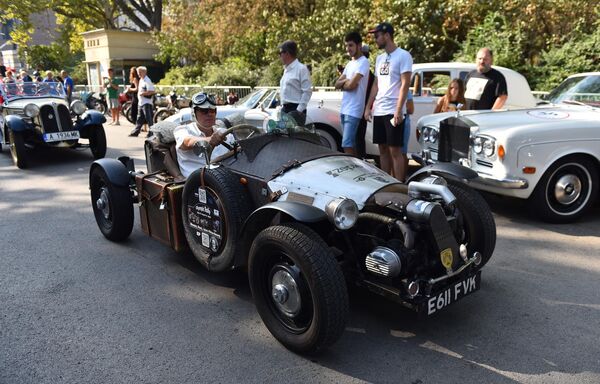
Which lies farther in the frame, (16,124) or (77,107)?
(77,107)

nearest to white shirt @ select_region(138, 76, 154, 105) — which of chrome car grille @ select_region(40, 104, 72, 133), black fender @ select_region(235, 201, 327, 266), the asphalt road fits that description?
chrome car grille @ select_region(40, 104, 72, 133)

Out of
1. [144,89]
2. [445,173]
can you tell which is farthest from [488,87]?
→ [144,89]

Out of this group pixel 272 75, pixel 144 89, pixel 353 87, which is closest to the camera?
pixel 353 87

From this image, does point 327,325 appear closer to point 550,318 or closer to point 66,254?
point 550,318

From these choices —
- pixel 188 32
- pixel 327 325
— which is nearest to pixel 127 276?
pixel 327 325

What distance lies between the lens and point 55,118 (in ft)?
31.9

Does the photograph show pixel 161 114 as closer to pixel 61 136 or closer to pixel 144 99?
pixel 144 99

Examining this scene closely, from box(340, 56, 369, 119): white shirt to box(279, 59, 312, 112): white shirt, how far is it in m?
0.64

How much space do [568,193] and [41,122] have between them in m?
9.11

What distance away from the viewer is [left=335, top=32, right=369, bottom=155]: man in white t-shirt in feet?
21.8

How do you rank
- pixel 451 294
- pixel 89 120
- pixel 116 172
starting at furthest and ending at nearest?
pixel 89 120
pixel 116 172
pixel 451 294

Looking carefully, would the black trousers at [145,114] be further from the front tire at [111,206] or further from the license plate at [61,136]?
the front tire at [111,206]

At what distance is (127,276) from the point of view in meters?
4.43

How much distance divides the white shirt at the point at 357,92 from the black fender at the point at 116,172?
3144mm
